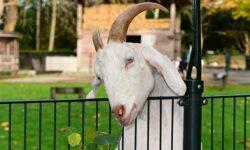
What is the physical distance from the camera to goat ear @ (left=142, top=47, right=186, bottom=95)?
3.87m

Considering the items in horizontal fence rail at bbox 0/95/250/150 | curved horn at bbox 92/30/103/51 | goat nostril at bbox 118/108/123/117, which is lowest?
horizontal fence rail at bbox 0/95/250/150

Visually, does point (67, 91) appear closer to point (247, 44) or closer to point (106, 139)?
point (106, 139)

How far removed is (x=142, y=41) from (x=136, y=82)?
3378cm

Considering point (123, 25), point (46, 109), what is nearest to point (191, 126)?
point (123, 25)

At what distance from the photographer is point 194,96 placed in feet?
13.0

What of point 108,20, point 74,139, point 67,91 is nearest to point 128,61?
A: point 74,139

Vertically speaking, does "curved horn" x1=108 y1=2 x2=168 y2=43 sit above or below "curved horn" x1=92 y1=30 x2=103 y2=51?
above

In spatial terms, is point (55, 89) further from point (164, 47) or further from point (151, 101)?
point (164, 47)

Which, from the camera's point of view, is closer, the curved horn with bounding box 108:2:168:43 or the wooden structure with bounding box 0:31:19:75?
the curved horn with bounding box 108:2:168:43

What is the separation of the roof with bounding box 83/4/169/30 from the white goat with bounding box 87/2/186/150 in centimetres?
3370

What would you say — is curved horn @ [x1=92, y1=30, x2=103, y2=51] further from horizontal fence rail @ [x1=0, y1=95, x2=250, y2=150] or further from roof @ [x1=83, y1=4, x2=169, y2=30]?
roof @ [x1=83, y1=4, x2=169, y2=30]

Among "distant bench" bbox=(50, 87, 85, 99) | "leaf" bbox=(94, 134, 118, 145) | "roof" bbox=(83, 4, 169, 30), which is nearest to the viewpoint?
"leaf" bbox=(94, 134, 118, 145)

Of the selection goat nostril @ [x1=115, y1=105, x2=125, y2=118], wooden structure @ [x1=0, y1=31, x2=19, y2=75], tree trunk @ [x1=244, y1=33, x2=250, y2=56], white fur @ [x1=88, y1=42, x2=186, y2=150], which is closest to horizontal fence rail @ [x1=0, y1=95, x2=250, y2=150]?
white fur @ [x1=88, y1=42, x2=186, y2=150]

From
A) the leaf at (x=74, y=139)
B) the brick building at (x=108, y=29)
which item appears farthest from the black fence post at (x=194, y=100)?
the brick building at (x=108, y=29)
